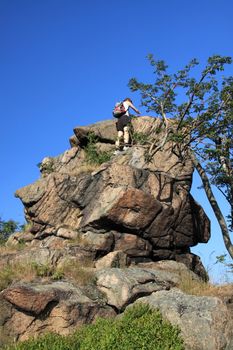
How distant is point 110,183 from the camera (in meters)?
16.8

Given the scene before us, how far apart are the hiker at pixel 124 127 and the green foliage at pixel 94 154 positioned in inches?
20.5

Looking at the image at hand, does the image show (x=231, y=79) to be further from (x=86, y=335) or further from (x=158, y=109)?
(x=86, y=335)

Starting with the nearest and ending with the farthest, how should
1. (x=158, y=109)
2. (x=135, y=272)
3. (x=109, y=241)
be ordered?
(x=135, y=272), (x=109, y=241), (x=158, y=109)

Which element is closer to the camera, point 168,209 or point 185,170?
point 168,209

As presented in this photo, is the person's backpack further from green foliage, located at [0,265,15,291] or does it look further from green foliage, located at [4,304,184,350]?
green foliage, located at [4,304,184,350]

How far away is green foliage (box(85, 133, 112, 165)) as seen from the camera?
20531 millimetres

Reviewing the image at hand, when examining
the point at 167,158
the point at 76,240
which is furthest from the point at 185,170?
the point at 76,240

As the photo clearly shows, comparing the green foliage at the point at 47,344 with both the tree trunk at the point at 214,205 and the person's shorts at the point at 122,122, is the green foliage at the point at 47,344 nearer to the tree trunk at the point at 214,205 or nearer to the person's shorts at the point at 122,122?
the tree trunk at the point at 214,205

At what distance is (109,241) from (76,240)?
1.10 metres

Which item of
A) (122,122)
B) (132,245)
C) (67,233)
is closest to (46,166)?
(122,122)

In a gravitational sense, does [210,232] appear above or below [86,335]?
above

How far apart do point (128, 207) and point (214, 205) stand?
494cm

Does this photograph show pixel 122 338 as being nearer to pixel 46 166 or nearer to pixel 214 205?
pixel 214 205

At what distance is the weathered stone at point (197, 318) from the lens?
10.2 meters
